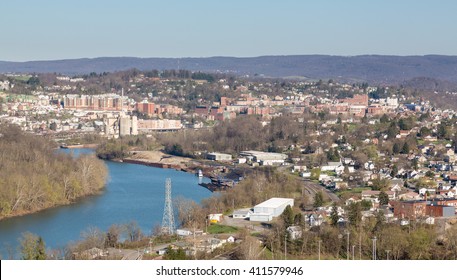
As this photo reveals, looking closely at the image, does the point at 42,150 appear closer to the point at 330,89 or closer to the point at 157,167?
the point at 157,167

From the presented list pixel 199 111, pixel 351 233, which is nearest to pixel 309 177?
pixel 351 233

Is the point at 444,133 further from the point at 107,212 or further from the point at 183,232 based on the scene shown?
the point at 183,232

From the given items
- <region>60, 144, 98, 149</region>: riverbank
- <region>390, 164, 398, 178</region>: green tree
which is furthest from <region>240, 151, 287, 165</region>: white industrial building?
<region>60, 144, 98, 149</region>: riverbank

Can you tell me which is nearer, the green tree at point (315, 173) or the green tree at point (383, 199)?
the green tree at point (383, 199)

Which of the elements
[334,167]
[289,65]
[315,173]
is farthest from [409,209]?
[289,65]

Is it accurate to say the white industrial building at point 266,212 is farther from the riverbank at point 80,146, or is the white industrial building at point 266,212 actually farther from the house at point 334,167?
the riverbank at point 80,146

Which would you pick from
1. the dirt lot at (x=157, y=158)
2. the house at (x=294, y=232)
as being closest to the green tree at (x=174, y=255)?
the house at (x=294, y=232)

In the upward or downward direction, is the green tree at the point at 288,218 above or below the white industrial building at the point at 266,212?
above
